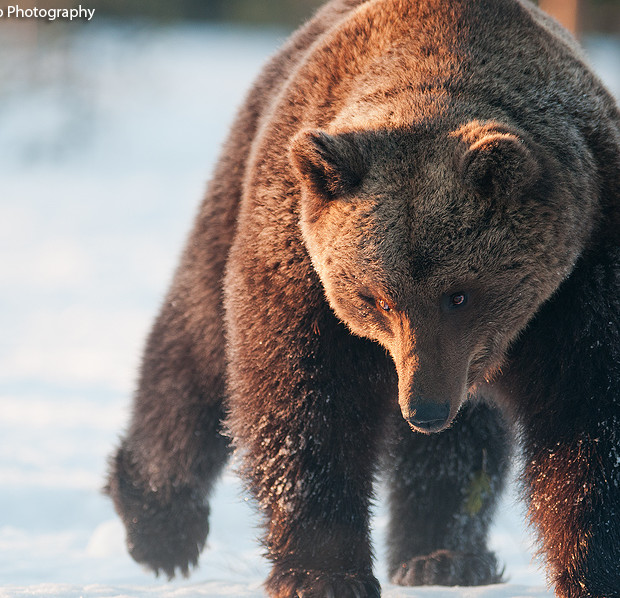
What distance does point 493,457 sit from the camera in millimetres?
5332

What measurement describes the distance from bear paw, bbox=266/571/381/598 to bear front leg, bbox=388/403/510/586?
1.07 m

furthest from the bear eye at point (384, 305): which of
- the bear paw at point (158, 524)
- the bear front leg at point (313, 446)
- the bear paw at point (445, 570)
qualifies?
the bear paw at point (158, 524)

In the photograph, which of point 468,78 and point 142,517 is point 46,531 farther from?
point 468,78

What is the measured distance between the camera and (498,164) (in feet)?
11.1

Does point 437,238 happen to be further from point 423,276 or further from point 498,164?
point 498,164

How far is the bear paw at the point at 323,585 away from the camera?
4152 millimetres

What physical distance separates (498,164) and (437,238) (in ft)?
1.08

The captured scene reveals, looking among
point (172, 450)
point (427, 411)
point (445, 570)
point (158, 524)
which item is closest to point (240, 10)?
point (158, 524)

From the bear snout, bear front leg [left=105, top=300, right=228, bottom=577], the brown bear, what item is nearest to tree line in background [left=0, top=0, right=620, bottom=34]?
bear front leg [left=105, top=300, right=228, bottom=577]

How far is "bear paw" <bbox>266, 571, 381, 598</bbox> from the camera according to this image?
13.6 ft

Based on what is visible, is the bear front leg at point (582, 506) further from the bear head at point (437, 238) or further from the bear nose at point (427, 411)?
the bear nose at point (427, 411)

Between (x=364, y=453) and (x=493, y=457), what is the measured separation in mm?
1439

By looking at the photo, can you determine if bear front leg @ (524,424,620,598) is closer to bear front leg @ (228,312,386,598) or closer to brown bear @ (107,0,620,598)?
brown bear @ (107,0,620,598)

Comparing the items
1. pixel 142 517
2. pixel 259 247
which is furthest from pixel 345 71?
pixel 142 517
